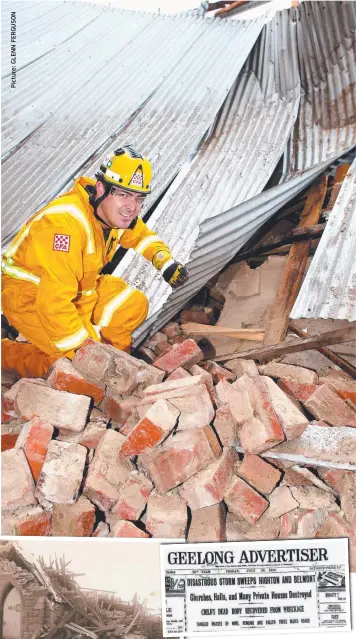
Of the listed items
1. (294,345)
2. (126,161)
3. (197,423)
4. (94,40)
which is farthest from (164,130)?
(197,423)

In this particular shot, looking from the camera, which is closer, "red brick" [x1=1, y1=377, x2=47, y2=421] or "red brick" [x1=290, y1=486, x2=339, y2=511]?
"red brick" [x1=290, y1=486, x2=339, y2=511]

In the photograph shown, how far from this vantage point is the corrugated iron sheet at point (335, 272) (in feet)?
6.96

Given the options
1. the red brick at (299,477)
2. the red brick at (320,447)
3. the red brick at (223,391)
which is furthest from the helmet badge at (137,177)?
the red brick at (299,477)

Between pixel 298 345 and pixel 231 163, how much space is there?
95 cm

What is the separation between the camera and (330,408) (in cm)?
204

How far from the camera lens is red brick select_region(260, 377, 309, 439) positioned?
1932mm

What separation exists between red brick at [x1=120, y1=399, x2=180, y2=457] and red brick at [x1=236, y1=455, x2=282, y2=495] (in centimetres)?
32

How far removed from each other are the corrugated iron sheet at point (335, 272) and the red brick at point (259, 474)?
63 centimetres

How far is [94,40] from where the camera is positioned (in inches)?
97.1

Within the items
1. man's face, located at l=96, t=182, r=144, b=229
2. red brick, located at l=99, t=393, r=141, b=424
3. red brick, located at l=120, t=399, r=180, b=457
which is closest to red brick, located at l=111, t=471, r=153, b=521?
red brick, located at l=120, t=399, r=180, b=457

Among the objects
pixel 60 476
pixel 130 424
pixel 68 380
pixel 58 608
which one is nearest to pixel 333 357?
pixel 130 424

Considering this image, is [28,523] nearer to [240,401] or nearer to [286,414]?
[240,401]

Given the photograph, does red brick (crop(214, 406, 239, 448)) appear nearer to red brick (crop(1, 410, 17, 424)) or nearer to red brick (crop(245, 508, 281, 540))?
red brick (crop(245, 508, 281, 540))

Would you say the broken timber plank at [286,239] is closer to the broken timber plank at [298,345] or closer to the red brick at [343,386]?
the broken timber plank at [298,345]
